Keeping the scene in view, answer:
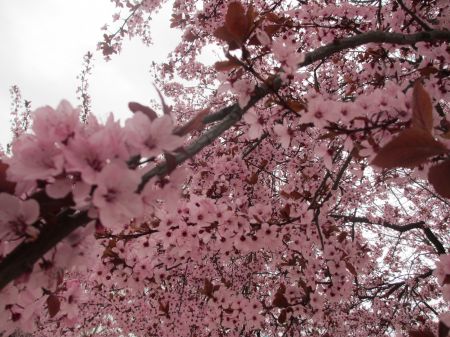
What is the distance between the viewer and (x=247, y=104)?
1429 millimetres

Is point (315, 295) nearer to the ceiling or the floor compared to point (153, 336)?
nearer to the ceiling

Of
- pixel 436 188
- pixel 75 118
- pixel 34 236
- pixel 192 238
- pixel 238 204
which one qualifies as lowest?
pixel 34 236

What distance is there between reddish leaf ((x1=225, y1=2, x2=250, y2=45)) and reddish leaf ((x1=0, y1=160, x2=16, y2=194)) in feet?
3.39

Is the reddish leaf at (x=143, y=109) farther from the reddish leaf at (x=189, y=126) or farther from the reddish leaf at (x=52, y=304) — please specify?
the reddish leaf at (x=52, y=304)

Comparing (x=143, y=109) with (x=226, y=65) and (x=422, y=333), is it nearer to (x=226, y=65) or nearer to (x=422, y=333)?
(x=226, y=65)

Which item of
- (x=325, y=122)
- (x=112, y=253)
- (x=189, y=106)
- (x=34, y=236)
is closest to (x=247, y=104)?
(x=325, y=122)

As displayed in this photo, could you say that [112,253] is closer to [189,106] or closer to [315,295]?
[315,295]

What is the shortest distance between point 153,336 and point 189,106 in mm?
5261

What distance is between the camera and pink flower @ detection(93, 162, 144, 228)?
0.85 m

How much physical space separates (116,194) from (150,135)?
182 millimetres

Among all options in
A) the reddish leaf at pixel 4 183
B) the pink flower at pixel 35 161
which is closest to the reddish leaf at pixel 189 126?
the pink flower at pixel 35 161

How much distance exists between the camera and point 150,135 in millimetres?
974

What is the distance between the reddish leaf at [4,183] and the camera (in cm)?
93

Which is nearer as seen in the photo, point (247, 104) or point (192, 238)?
point (247, 104)
